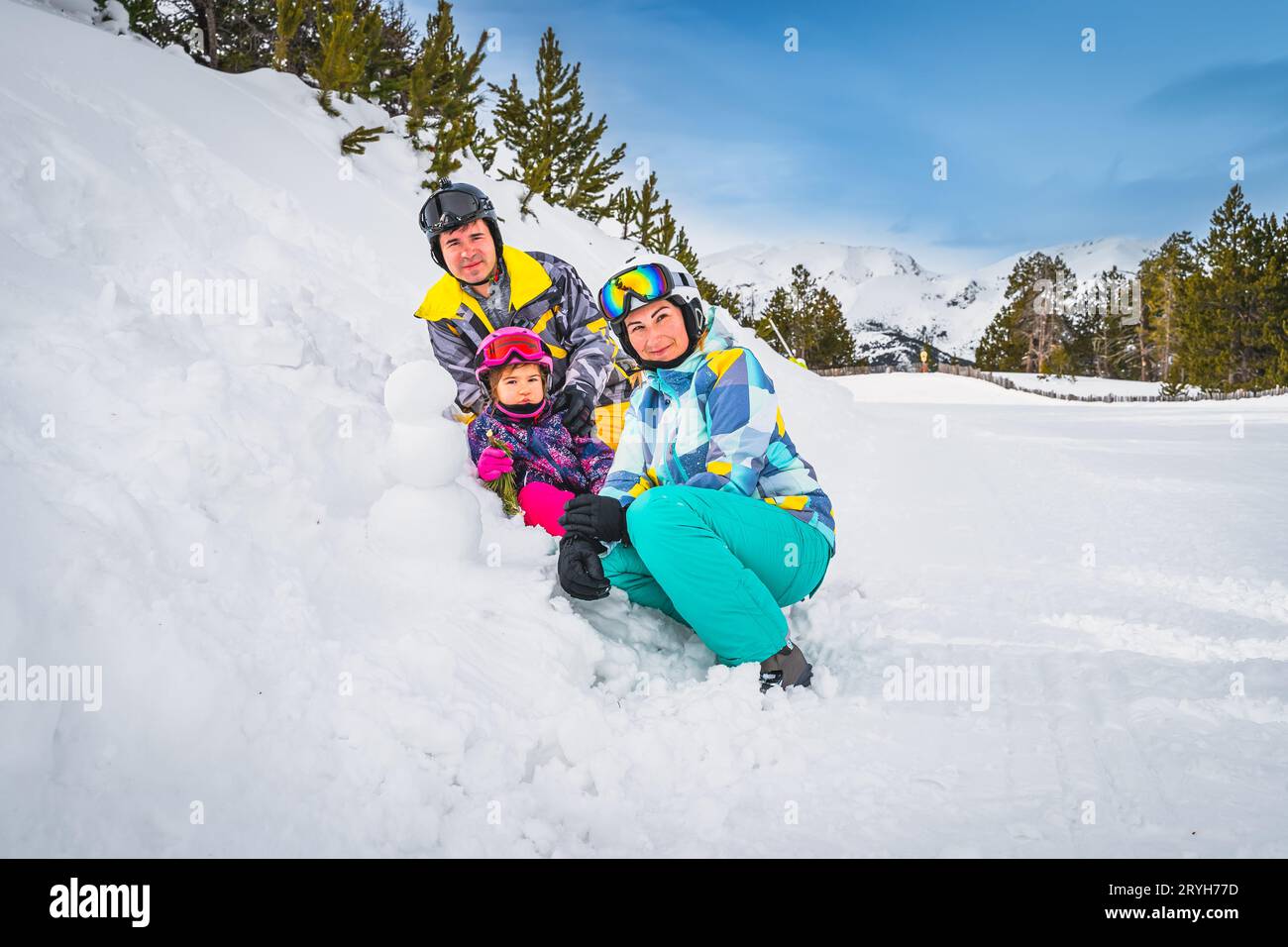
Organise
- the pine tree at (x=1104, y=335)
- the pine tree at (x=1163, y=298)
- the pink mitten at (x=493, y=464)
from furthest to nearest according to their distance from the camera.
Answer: the pine tree at (x=1104, y=335) → the pine tree at (x=1163, y=298) → the pink mitten at (x=493, y=464)

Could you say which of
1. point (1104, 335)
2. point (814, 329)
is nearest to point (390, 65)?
point (814, 329)

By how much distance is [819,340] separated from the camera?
176 ft

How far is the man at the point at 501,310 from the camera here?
4.30 meters

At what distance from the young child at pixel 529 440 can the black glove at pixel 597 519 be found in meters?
0.84

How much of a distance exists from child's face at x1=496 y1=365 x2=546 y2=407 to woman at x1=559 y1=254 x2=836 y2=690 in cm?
80

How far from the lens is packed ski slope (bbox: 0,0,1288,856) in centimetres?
201

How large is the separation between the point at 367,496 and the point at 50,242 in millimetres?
2167

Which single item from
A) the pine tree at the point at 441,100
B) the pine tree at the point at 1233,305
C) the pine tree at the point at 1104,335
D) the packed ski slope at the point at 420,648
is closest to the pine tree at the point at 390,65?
the pine tree at the point at 441,100

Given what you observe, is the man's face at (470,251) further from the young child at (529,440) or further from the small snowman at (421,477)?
the small snowman at (421,477)

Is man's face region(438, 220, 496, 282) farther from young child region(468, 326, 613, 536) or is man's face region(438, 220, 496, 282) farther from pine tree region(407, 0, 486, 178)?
pine tree region(407, 0, 486, 178)

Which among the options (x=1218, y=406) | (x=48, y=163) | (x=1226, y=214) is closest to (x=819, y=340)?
(x=1226, y=214)

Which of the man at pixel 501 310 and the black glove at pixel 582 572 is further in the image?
the man at pixel 501 310

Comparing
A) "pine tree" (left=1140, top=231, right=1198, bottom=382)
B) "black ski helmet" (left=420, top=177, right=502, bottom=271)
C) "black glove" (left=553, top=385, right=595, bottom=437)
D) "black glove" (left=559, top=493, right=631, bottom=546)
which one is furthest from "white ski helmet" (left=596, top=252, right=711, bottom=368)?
"pine tree" (left=1140, top=231, right=1198, bottom=382)
